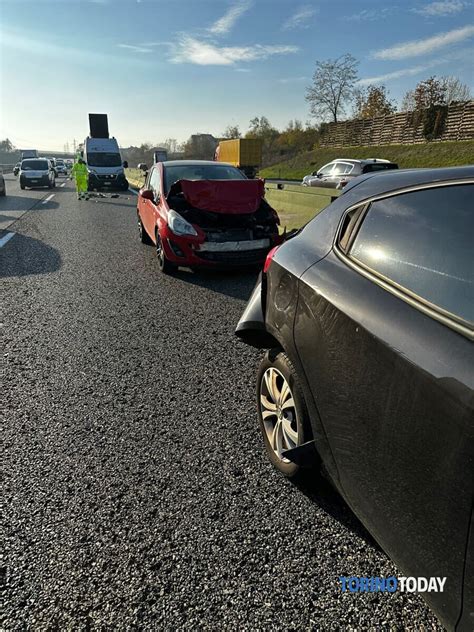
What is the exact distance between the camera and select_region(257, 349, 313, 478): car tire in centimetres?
210

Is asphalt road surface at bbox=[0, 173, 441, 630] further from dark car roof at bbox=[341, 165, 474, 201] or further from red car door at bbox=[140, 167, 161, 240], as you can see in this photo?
red car door at bbox=[140, 167, 161, 240]

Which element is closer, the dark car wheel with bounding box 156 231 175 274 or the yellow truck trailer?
the dark car wheel with bounding box 156 231 175 274

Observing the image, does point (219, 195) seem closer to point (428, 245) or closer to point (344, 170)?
point (428, 245)

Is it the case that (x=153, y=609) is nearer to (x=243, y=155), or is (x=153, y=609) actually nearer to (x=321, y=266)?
(x=321, y=266)

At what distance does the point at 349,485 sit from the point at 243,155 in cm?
3613

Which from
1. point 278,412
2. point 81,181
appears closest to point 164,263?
point 278,412

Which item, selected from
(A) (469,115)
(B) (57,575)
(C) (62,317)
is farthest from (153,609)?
(A) (469,115)

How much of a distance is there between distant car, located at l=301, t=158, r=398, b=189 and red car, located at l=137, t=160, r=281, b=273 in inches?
356

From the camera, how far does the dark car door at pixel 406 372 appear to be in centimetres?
120

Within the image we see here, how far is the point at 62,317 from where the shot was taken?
16.0ft

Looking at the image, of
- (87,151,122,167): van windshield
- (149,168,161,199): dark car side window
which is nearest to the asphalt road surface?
(149,168,161,199): dark car side window

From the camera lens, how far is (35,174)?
1007 inches

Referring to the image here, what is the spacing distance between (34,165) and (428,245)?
29232mm

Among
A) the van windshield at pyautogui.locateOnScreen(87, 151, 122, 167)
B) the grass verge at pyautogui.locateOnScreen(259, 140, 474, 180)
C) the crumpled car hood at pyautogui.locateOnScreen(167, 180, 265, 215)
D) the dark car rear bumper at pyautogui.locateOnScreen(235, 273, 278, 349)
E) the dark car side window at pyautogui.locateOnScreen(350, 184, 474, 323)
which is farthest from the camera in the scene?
the grass verge at pyautogui.locateOnScreen(259, 140, 474, 180)
